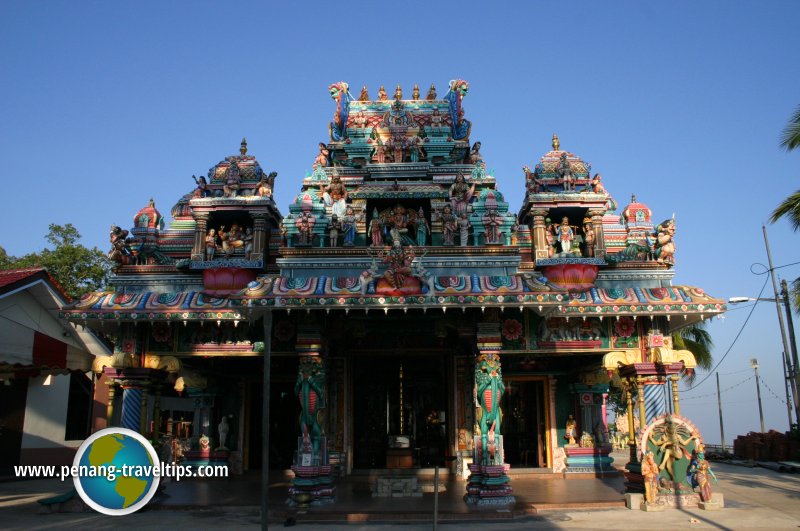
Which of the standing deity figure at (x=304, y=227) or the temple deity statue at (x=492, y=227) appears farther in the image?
the standing deity figure at (x=304, y=227)

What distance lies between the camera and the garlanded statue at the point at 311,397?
13.7 m

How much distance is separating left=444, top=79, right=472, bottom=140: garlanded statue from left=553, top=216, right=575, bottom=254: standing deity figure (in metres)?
4.14

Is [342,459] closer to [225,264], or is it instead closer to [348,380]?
[348,380]

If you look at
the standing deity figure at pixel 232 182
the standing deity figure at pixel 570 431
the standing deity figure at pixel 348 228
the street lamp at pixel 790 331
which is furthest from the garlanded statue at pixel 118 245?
the street lamp at pixel 790 331

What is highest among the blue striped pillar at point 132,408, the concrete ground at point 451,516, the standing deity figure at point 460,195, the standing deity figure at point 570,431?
the standing deity figure at point 460,195

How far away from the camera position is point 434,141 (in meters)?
18.6

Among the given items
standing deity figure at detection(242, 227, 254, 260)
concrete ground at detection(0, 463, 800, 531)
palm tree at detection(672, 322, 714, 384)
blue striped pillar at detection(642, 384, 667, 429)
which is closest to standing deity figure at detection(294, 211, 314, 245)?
standing deity figure at detection(242, 227, 254, 260)

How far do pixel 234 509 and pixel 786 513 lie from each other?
1105cm

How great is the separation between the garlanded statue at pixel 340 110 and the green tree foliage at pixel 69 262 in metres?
18.1

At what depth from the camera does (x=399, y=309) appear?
13539 mm

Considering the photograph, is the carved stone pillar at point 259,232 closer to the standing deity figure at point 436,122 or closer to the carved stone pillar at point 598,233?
the standing deity figure at point 436,122

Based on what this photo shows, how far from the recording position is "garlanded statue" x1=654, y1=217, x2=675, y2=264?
55.1ft
